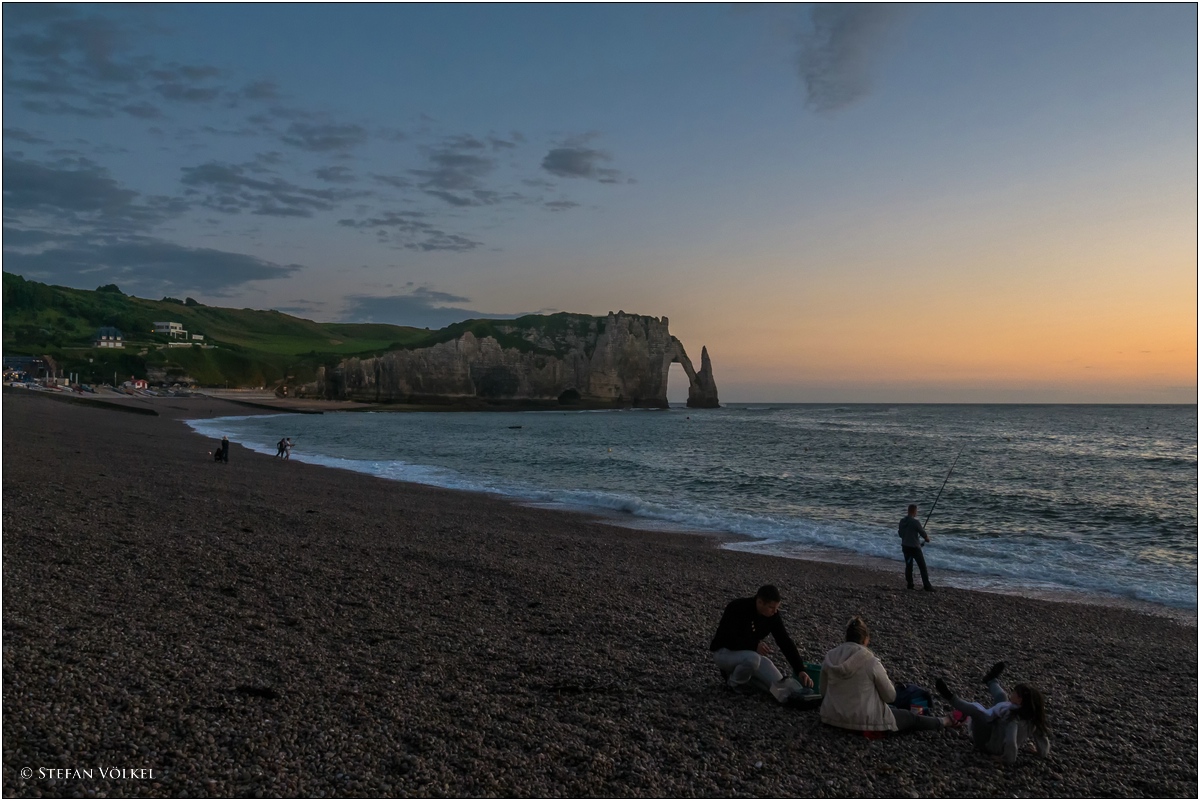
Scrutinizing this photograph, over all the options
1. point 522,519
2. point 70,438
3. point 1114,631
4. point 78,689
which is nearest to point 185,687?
point 78,689

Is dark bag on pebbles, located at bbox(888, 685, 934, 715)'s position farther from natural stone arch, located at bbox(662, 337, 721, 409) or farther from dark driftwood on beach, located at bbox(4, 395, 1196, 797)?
natural stone arch, located at bbox(662, 337, 721, 409)

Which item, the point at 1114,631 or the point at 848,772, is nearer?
the point at 848,772

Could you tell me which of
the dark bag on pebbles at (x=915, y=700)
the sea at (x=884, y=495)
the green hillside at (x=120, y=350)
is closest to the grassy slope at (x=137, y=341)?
the green hillside at (x=120, y=350)

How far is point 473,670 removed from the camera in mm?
6621

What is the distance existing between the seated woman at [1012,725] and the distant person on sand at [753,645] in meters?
1.33

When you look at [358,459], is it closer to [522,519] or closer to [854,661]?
[522,519]

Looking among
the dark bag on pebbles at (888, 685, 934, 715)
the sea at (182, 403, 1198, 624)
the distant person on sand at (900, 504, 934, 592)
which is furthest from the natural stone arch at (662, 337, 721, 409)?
the dark bag on pebbles at (888, 685, 934, 715)

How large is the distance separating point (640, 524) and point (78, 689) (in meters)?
14.6

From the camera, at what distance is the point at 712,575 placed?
487 inches

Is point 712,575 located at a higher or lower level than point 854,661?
lower

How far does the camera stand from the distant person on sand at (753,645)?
6.39m

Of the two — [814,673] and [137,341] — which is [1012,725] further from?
[137,341]

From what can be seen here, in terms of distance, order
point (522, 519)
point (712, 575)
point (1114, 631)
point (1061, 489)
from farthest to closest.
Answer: point (1061, 489)
point (522, 519)
point (712, 575)
point (1114, 631)

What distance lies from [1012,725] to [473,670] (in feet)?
14.9
